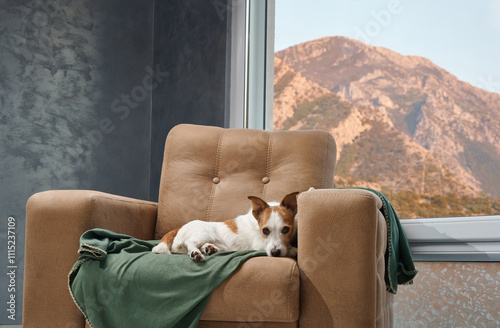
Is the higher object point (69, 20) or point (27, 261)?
point (69, 20)

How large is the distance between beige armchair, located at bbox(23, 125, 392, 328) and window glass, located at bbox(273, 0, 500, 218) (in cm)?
60

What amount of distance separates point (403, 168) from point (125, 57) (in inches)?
90.8

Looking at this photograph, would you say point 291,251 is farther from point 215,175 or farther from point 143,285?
point 215,175

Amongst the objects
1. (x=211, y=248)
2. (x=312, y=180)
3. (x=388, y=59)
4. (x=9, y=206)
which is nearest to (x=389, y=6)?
(x=388, y=59)

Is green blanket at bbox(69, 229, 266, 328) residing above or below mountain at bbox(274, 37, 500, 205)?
below

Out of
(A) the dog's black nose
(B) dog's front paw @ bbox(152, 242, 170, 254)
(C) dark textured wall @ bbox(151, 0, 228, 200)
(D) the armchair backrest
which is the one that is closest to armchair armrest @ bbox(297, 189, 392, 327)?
(A) the dog's black nose

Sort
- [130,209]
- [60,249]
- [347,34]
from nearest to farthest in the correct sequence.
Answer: [60,249], [130,209], [347,34]

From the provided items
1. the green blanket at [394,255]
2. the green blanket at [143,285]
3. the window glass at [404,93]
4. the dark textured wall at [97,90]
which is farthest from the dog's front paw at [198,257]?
the dark textured wall at [97,90]

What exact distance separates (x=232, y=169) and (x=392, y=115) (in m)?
1.04

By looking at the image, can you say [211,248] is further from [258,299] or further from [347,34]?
[347,34]

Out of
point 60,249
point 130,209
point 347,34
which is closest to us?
point 60,249

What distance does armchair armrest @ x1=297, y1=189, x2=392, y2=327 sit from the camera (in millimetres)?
1532

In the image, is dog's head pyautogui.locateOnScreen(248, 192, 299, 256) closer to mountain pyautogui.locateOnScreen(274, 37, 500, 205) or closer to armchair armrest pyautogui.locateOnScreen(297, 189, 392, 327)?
armchair armrest pyautogui.locateOnScreen(297, 189, 392, 327)

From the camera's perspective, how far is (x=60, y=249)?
1.83 m
